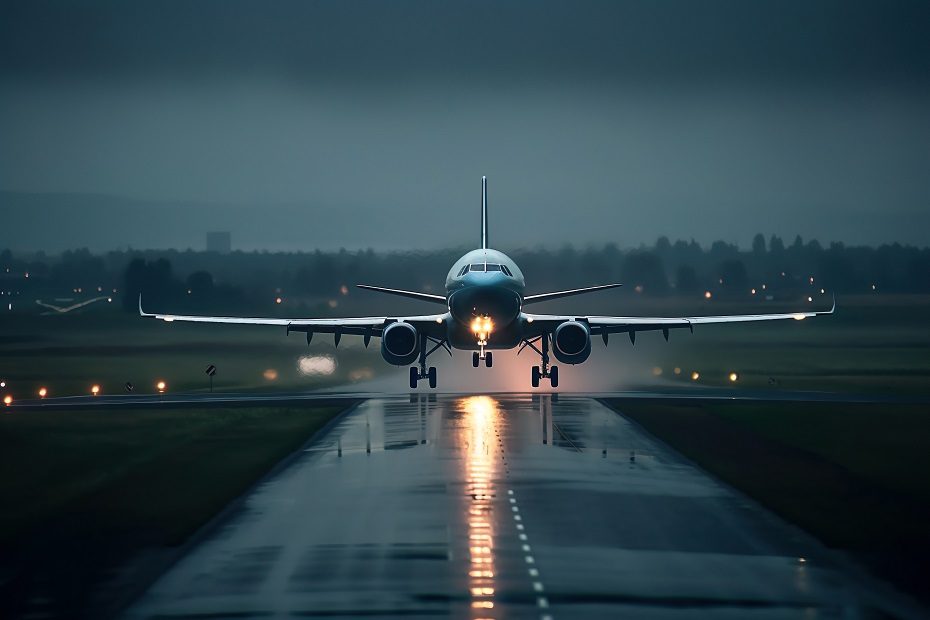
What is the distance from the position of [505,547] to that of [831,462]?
2046 centimetres

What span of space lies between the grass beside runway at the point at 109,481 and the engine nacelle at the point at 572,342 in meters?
12.5

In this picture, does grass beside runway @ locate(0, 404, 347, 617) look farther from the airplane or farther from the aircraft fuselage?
the aircraft fuselage

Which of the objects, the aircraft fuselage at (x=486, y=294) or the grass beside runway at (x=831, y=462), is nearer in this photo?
the grass beside runway at (x=831, y=462)

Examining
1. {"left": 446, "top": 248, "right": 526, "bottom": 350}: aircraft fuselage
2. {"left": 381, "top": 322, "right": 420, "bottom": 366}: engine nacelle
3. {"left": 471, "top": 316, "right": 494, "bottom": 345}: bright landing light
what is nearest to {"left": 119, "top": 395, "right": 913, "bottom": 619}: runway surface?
{"left": 446, "top": 248, "right": 526, "bottom": 350}: aircraft fuselage

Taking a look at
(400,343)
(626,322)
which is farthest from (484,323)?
(626,322)

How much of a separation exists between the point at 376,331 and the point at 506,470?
29.9 metres

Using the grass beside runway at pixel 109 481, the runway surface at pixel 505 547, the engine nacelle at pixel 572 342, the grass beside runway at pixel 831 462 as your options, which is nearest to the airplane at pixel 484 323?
the engine nacelle at pixel 572 342

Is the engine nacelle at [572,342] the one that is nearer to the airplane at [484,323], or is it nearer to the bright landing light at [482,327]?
the airplane at [484,323]

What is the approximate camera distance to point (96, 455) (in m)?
48.8

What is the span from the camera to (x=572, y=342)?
66.1 metres

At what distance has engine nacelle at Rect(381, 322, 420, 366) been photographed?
216ft

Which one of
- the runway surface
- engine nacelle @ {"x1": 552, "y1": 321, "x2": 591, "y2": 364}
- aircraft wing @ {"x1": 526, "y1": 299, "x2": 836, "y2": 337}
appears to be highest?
aircraft wing @ {"x1": 526, "y1": 299, "x2": 836, "y2": 337}

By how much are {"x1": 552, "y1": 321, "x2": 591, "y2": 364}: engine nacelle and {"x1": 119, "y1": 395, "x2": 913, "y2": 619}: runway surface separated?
16187 mm

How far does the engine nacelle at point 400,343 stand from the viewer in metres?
65.8
